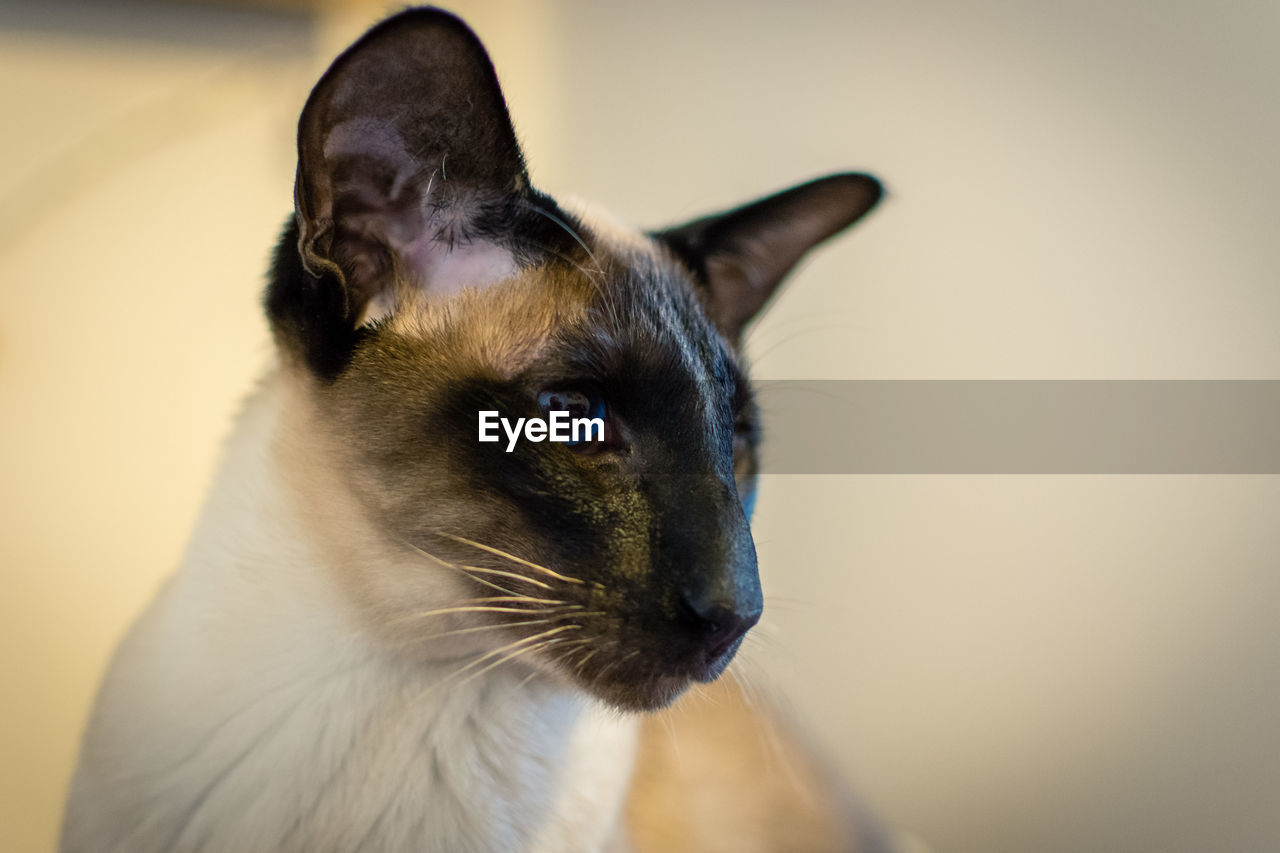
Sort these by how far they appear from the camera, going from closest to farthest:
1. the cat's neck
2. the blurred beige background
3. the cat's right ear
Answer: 1. the cat's right ear
2. the cat's neck
3. the blurred beige background

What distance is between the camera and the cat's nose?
22.7 inches

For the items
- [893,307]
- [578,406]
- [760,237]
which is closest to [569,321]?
[578,406]

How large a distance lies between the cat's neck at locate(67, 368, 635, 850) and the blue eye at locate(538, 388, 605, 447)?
227 millimetres

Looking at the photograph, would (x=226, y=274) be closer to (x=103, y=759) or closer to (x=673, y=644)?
(x=103, y=759)

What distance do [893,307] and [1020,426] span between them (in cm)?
21

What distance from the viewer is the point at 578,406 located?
63 centimetres

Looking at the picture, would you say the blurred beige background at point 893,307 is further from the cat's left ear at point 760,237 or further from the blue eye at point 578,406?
the blue eye at point 578,406

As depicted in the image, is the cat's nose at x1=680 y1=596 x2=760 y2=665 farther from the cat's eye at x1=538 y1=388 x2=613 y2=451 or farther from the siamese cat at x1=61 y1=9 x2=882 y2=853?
the cat's eye at x1=538 y1=388 x2=613 y2=451

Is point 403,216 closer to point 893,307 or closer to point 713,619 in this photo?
point 713,619

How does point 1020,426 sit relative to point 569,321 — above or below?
below

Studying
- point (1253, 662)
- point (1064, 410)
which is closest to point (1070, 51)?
point (1064, 410)

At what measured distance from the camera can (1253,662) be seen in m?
0.93

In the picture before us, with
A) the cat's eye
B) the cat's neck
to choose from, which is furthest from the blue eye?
the cat's neck
